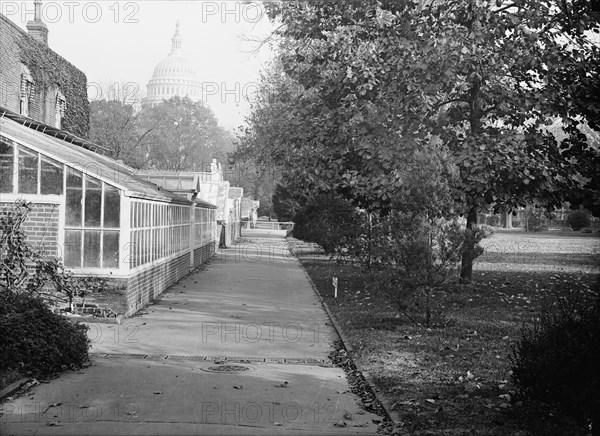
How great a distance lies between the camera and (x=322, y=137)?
20922 mm

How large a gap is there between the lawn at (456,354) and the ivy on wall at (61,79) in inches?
545

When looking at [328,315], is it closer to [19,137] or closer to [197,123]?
[19,137]

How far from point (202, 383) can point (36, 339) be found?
2.29m

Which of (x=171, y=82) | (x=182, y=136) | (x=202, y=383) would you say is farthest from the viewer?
(x=171, y=82)

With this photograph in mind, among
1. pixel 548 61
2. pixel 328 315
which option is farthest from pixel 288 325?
pixel 548 61

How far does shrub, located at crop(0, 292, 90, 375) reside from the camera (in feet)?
31.1

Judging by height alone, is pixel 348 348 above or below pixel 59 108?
Answer: below

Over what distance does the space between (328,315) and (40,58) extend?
17.9 metres

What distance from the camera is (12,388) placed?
28.1ft

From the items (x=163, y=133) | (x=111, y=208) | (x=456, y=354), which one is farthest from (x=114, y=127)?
(x=456, y=354)

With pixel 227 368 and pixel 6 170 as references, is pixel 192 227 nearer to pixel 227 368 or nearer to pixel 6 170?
pixel 6 170

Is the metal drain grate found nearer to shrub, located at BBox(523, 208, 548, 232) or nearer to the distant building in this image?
the distant building

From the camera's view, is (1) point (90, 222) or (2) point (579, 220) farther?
A: (2) point (579, 220)

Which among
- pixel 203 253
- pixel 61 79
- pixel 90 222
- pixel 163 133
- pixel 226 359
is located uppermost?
pixel 163 133
